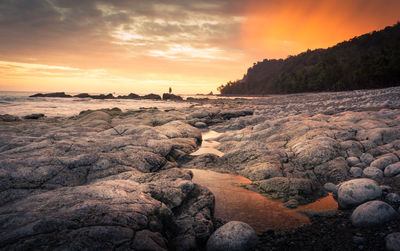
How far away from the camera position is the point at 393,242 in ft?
9.37

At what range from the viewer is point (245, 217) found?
4438 millimetres

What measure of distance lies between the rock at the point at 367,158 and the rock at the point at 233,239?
4837 mm

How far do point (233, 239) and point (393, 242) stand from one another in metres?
2.14

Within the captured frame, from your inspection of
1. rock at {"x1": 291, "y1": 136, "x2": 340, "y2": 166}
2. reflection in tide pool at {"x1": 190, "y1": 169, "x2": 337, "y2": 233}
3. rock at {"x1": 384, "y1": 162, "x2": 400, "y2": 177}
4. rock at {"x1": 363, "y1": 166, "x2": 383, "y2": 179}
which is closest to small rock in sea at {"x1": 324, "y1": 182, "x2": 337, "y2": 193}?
reflection in tide pool at {"x1": 190, "y1": 169, "x2": 337, "y2": 233}

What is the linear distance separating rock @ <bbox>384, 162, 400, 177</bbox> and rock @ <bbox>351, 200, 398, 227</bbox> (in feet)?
7.29

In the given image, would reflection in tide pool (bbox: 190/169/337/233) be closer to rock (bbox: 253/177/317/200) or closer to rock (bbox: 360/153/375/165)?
rock (bbox: 253/177/317/200)

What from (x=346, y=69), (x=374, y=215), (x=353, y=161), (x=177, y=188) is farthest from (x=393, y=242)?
(x=346, y=69)

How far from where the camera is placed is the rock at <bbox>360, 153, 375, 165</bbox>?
20.2ft

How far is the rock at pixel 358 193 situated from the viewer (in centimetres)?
421

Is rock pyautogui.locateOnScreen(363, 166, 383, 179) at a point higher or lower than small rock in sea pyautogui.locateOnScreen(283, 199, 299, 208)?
higher

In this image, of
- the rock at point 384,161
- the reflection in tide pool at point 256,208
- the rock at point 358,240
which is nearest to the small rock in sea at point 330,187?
the reflection in tide pool at point 256,208

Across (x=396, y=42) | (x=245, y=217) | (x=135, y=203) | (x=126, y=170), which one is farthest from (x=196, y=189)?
(x=396, y=42)

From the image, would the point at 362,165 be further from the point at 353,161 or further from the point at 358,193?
the point at 358,193

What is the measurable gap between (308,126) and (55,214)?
9.17 meters
